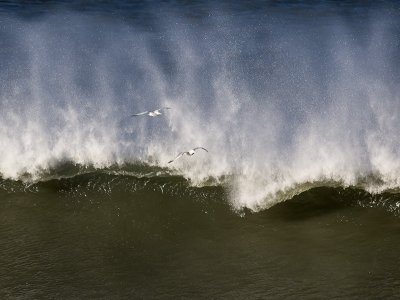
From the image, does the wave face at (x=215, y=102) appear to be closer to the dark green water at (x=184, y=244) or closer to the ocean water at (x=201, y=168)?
the ocean water at (x=201, y=168)

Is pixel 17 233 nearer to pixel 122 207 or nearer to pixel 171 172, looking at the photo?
pixel 122 207

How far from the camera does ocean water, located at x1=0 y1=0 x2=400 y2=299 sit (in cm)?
908

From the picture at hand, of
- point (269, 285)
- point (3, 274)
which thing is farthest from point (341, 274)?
point (3, 274)

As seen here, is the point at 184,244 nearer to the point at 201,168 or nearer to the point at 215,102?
the point at 201,168

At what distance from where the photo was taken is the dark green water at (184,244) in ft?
28.7

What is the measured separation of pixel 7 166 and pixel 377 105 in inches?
263

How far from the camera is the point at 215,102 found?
543 inches

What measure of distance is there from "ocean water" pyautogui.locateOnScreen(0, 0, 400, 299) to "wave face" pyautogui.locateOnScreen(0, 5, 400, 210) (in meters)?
0.04

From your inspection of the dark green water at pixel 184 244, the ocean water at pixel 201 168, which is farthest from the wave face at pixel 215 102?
the dark green water at pixel 184 244

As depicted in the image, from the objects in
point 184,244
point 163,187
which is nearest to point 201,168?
point 163,187

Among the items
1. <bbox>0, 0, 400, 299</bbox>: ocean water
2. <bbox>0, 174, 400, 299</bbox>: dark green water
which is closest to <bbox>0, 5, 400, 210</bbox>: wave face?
<bbox>0, 0, 400, 299</bbox>: ocean water

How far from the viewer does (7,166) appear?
12180 millimetres

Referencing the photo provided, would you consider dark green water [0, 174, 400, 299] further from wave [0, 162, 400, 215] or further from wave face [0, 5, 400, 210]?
wave face [0, 5, 400, 210]

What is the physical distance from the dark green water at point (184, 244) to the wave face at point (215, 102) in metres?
0.59
